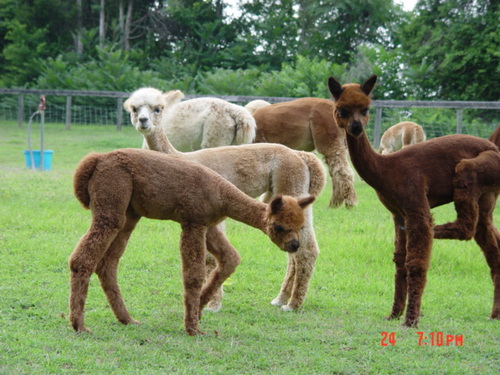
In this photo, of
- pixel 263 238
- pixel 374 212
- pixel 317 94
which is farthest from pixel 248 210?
pixel 317 94

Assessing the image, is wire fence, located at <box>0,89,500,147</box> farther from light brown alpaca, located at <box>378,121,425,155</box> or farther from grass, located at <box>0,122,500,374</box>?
grass, located at <box>0,122,500,374</box>

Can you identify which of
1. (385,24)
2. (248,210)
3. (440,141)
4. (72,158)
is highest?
(385,24)

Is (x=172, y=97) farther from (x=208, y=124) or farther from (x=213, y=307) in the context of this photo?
(x=213, y=307)

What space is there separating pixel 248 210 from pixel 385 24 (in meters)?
29.3

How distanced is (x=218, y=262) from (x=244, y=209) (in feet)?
2.13

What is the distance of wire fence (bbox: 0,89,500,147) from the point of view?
14.8 metres

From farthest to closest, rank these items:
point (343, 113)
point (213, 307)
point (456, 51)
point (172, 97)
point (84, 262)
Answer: point (456, 51)
point (172, 97)
point (213, 307)
point (343, 113)
point (84, 262)

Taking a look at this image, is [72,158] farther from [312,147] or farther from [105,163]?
[105,163]

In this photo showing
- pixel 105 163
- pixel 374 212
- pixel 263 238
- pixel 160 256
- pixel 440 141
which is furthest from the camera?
pixel 374 212

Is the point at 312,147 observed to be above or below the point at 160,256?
above

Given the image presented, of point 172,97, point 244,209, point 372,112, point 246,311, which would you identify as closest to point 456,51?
point 372,112

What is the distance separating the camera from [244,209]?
492 centimetres

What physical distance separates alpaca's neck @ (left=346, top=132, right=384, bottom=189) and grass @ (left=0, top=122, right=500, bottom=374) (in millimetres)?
1238

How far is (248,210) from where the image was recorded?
16.1ft
